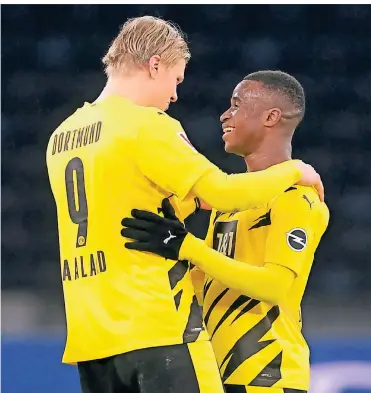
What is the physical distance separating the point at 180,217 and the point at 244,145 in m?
0.47

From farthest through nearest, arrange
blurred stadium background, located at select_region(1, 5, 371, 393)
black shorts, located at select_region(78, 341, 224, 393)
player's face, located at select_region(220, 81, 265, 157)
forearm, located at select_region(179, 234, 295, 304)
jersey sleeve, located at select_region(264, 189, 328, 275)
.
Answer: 1. blurred stadium background, located at select_region(1, 5, 371, 393)
2. player's face, located at select_region(220, 81, 265, 157)
3. jersey sleeve, located at select_region(264, 189, 328, 275)
4. forearm, located at select_region(179, 234, 295, 304)
5. black shorts, located at select_region(78, 341, 224, 393)

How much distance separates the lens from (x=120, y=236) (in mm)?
2141

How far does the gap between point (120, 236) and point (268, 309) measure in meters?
0.56

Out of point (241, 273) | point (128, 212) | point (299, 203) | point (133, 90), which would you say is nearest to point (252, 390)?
point (241, 273)

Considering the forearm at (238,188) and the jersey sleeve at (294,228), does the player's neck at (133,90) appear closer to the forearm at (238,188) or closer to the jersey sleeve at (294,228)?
the forearm at (238,188)

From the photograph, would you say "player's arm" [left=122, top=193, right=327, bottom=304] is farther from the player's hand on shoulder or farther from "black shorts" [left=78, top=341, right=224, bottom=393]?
Answer: "black shorts" [left=78, top=341, right=224, bottom=393]

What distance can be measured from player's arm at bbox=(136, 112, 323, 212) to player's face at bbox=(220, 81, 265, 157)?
484 mm

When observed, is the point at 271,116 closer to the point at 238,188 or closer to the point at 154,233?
the point at 238,188

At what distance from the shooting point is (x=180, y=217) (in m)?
2.28

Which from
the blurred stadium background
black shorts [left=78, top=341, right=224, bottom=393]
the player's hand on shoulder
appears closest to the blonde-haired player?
black shorts [left=78, top=341, right=224, bottom=393]

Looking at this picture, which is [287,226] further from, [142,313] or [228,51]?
[228,51]

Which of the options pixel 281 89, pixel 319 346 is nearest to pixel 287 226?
pixel 281 89

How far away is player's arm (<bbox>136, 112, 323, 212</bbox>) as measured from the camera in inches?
82.5

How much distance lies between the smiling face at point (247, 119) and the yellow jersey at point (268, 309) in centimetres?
23
